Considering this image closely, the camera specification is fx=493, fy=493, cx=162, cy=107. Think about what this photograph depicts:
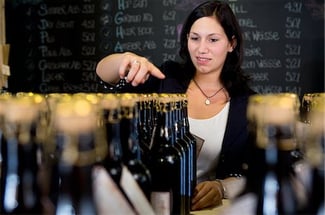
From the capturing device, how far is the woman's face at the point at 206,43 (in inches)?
65.8

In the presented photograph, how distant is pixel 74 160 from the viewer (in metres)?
0.53

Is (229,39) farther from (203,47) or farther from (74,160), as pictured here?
(74,160)

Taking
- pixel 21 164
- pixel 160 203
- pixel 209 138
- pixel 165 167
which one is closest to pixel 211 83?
pixel 209 138

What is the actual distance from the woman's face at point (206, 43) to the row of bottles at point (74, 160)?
98cm

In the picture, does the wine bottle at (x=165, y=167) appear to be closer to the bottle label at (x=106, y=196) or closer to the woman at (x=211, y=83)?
the bottle label at (x=106, y=196)

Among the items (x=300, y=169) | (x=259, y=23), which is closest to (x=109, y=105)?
(x=300, y=169)

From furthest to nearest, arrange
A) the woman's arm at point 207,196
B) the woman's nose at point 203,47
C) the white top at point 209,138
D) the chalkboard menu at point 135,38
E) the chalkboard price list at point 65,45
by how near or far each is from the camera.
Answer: the chalkboard price list at point 65,45
the chalkboard menu at point 135,38
the woman's nose at point 203,47
the white top at point 209,138
the woman's arm at point 207,196

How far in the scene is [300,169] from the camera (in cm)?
61

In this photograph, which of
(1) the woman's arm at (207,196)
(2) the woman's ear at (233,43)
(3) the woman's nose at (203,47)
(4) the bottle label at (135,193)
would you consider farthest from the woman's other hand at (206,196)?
(2) the woman's ear at (233,43)

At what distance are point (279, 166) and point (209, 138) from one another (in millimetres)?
949

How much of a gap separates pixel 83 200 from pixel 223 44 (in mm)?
1235

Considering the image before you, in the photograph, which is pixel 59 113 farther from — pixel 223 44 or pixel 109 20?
pixel 109 20

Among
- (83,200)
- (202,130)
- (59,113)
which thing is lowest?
(202,130)

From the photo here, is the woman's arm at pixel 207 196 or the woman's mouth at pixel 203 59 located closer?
the woman's arm at pixel 207 196
